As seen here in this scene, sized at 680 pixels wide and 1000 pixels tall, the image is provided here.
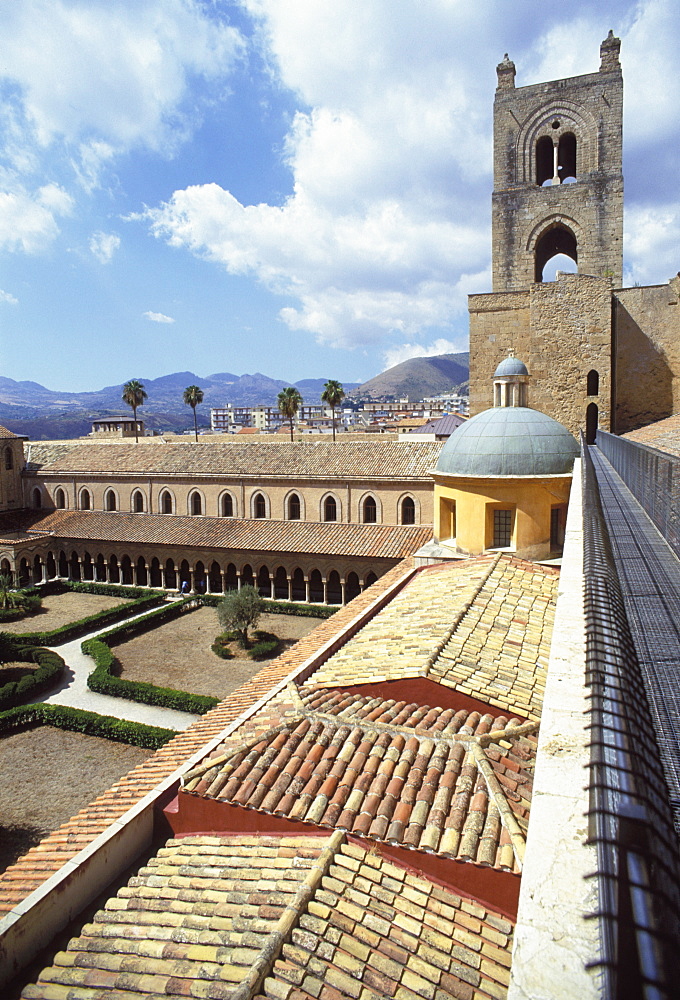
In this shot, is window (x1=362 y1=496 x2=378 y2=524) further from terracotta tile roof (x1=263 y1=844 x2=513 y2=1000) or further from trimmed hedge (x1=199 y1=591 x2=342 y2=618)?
terracotta tile roof (x1=263 y1=844 x2=513 y2=1000)

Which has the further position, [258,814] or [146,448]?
[146,448]

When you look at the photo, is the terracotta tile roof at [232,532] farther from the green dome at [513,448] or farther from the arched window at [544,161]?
the arched window at [544,161]

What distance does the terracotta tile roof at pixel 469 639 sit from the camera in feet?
30.1

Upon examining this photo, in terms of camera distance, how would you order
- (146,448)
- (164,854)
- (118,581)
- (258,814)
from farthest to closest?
(146,448), (118,581), (164,854), (258,814)

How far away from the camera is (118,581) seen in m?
34.9

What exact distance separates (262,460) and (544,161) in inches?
809

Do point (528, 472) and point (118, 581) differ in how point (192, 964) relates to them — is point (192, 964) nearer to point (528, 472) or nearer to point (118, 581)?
point (528, 472)

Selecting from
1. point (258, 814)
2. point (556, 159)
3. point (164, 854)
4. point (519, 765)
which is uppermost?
point (556, 159)

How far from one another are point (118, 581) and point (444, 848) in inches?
1256

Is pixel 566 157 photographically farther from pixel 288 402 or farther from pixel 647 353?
pixel 288 402

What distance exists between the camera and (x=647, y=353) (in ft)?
85.5

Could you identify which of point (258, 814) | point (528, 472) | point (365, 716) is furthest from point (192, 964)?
point (528, 472)

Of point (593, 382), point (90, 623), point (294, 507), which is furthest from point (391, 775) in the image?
point (294, 507)

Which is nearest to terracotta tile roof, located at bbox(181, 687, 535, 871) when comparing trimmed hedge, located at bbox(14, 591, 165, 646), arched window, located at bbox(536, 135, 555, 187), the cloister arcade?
the cloister arcade
